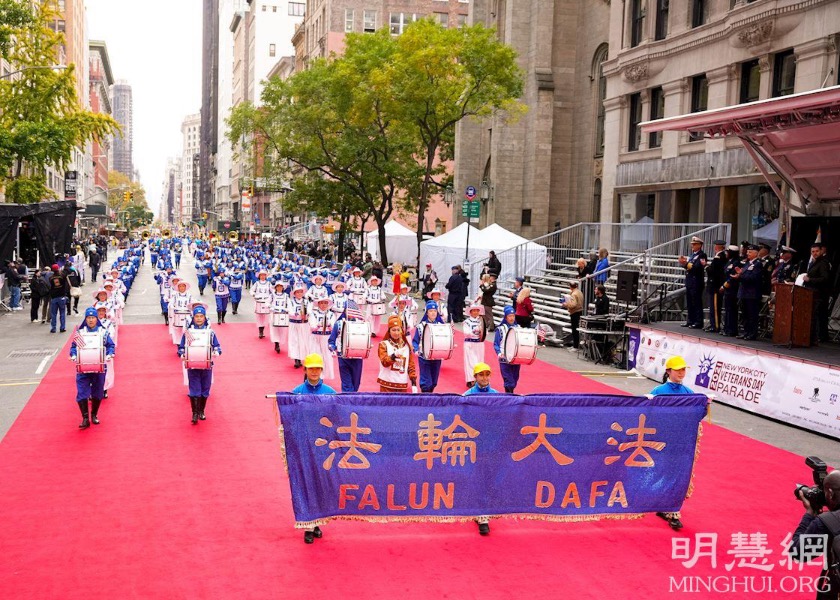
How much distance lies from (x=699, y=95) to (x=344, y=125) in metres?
21.8

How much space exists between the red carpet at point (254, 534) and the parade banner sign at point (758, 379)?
1.58 m

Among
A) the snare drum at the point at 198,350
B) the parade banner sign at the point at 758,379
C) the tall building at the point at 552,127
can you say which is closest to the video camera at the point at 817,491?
the parade banner sign at the point at 758,379

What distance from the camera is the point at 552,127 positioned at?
4062 centimetres

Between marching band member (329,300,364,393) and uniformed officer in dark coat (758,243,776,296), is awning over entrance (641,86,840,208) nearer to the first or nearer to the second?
uniformed officer in dark coat (758,243,776,296)

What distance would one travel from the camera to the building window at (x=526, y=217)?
135 ft

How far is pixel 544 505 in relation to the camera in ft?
29.1

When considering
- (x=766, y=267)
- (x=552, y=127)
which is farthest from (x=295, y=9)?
(x=766, y=267)

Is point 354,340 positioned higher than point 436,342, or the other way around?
point 354,340

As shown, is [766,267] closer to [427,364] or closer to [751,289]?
[751,289]

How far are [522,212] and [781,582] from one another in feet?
113

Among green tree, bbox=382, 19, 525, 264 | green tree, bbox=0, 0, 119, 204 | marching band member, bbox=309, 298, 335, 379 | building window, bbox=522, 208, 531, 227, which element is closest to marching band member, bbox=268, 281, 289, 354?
marching band member, bbox=309, 298, 335, 379

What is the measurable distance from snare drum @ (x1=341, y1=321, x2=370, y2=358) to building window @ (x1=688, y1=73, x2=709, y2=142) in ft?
55.8

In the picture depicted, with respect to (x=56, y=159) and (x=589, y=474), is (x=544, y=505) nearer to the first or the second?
(x=589, y=474)

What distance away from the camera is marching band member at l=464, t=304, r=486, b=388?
54.0 ft
